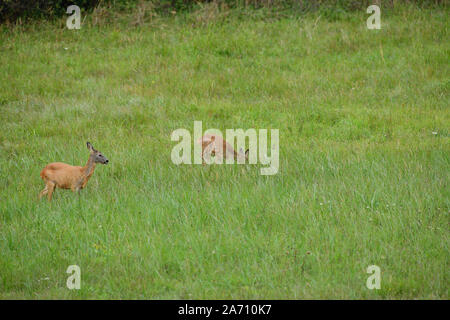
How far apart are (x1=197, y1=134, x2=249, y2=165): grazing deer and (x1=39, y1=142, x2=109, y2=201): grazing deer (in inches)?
76.7

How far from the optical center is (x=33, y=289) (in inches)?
238

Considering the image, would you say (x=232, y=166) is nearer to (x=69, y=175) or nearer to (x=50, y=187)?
(x=69, y=175)

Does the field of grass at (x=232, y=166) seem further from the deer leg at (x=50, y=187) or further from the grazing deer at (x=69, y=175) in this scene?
the grazing deer at (x=69, y=175)

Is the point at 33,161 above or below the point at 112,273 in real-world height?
above

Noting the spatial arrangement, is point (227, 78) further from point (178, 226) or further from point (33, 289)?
point (33, 289)

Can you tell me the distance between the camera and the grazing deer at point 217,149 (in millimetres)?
9508

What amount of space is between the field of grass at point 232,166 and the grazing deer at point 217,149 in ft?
1.24

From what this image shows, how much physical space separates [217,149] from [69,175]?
8.11 feet

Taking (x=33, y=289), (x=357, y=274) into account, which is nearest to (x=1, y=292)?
(x=33, y=289)

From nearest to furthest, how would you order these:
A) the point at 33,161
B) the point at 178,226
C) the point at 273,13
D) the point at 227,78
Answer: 1. the point at 178,226
2. the point at 33,161
3. the point at 227,78
4. the point at 273,13

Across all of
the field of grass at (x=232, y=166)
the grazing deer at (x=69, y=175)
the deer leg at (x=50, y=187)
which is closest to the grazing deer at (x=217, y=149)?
the field of grass at (x=232, y=166)

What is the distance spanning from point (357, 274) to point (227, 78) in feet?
30.4

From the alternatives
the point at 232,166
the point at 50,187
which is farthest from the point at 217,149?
the point at 50,187

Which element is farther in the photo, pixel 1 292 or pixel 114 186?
pixel 114 186
